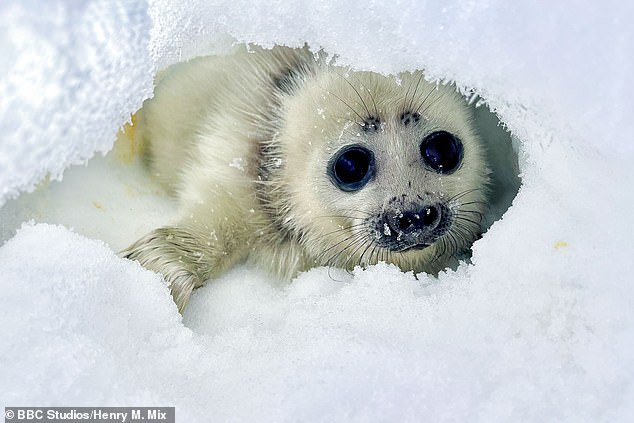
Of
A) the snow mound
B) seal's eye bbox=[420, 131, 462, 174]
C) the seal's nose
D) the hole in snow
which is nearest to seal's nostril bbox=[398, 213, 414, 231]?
the seal's nose

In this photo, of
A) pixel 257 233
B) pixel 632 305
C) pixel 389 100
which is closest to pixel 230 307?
pixel 257 233

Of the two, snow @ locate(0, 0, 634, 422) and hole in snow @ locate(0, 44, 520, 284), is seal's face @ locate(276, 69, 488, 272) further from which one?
snow @ locate(0, 0, 634, 422)

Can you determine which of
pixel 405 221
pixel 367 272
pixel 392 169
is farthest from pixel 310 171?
pixel 367 272

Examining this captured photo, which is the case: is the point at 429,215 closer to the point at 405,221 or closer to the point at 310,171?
the point at 405,221

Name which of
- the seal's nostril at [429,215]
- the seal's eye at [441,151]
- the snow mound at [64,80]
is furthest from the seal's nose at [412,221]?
the snow mound at [64,80]

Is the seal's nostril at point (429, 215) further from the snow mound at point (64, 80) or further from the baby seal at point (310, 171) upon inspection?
the snow mound at point (64, 80)
